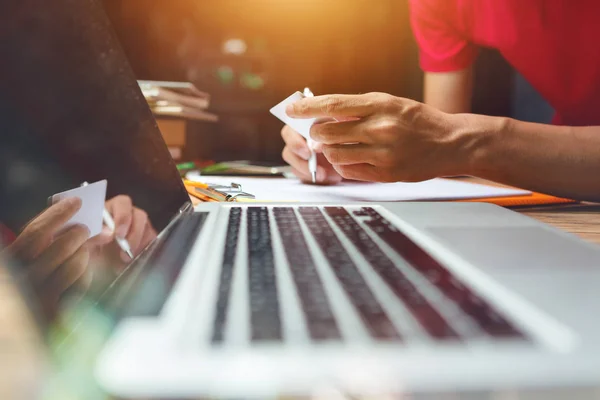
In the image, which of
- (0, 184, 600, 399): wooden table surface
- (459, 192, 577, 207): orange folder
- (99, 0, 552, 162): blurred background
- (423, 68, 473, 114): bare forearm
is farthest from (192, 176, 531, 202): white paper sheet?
(99, 0, 552, 162): blurred background

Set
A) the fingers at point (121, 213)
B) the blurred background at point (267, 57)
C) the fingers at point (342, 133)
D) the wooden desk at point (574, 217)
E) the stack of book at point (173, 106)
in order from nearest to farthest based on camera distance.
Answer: the fingers at point (121, 213) < the wooden desk at point (574, 217) < the fingers at point (342, 133) < the stack of book at point (173, 106) < the blurred background at point (267, 57)

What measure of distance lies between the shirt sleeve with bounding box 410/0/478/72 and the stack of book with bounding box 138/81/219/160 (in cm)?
80

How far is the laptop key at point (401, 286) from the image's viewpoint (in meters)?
0.23

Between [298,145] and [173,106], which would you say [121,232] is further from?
[173,106]

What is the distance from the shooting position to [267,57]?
1.96 meters

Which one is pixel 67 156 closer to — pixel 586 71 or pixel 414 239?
pixel 414 239

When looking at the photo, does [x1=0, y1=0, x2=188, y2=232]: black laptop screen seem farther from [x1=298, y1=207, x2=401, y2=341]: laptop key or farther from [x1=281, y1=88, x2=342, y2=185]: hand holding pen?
[x1=281, y1=88, x2=342, y2=185]: hand holding pen

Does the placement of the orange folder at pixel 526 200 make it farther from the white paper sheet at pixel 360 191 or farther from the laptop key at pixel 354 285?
the laptop key at pixel 354 285

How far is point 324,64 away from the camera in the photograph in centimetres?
198

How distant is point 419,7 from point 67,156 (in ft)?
5.57

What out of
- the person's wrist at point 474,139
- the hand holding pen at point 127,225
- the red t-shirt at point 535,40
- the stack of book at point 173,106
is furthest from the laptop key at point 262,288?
the red t-shirt at point 535,40

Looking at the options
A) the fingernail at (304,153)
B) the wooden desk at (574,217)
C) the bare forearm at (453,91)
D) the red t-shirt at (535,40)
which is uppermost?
the red t-shirt at (535,40)

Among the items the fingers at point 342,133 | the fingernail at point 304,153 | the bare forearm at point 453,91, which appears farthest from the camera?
the bare forearm at point 453,91

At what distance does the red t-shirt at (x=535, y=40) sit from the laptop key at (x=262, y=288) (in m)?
1.28
